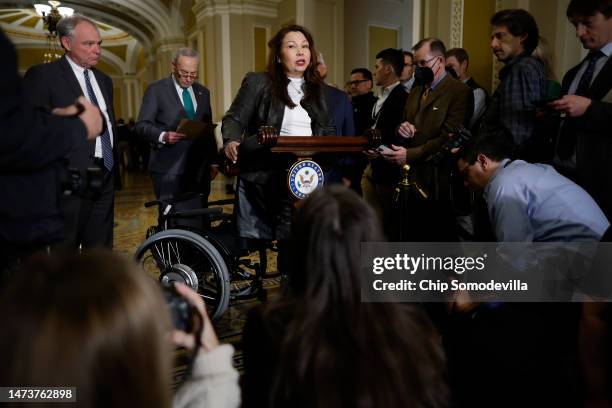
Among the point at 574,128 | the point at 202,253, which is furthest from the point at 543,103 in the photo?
the point at 202,253

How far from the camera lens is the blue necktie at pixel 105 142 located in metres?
2.34

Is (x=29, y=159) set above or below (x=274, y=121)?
below

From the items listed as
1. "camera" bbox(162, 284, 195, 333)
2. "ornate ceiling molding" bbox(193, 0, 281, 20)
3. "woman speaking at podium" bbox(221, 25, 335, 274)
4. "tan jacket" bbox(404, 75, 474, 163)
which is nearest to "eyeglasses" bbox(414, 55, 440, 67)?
"tan jacket" bbox(404, 75, 474, 163)

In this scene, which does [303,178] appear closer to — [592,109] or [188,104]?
[592,109]

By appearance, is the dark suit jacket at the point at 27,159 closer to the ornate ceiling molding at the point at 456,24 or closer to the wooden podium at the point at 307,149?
the wooden podium at the point at 307,149

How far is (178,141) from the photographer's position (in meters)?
2.96

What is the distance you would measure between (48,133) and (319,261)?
0.79m

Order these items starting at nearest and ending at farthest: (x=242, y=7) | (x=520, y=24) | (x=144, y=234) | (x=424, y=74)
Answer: (x=520, y=24)
(x=424, y=74)
(x=144, y=234)
(x=242, y=7)

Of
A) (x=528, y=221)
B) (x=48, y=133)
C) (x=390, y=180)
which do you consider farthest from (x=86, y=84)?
(x=528, y=221)

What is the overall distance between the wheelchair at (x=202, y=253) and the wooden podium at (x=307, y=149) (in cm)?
53

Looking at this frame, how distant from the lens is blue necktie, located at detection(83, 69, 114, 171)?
2.34m

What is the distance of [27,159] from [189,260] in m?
1.24

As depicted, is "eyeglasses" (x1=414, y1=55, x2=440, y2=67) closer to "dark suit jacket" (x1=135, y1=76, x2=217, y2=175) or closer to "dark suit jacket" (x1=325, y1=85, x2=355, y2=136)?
"dark suit jacket" (x1=325, y1=85, x2=355, y2=136)

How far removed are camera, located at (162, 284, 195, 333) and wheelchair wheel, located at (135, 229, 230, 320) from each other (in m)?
1.24
